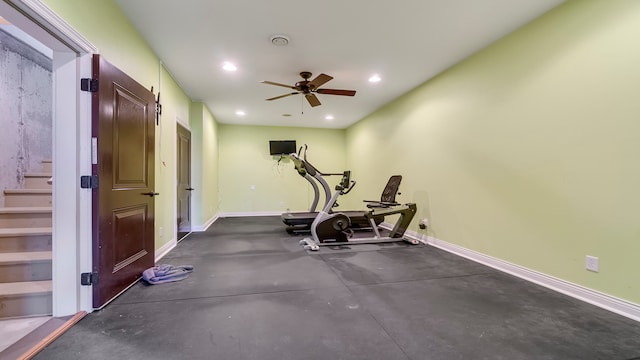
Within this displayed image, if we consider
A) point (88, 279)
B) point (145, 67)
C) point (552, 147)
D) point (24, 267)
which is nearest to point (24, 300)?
point (24, 267)

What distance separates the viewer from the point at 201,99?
215 inches

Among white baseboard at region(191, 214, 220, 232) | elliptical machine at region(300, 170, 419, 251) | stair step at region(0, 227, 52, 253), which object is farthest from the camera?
white baseboard at region(191, 214, 220, 232)

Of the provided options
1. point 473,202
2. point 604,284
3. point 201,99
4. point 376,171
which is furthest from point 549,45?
point 201,99

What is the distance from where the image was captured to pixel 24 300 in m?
2.05

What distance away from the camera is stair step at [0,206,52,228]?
244 centimetres

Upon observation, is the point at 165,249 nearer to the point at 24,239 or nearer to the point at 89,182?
the point at 24,239

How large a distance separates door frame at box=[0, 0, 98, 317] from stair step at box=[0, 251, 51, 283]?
46cm

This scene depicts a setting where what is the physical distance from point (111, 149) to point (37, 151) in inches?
82.3

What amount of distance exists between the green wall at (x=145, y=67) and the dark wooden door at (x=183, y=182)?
32cm

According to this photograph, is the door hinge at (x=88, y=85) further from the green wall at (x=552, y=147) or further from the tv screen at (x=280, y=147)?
the tv screen at (x=280, y=147)

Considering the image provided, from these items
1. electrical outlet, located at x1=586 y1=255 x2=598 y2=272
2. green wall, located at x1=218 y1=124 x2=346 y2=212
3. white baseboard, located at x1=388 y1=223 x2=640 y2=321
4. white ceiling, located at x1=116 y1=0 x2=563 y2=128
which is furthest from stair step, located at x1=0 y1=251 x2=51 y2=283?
green wall, located at x1=218 y1=124 x2=346 y2=212

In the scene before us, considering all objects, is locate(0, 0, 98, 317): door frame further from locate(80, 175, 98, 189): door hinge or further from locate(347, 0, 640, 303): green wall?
locate(347, 0, 640, 303): green wall

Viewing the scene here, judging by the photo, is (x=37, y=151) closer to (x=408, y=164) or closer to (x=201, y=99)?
(x=201, y=99)

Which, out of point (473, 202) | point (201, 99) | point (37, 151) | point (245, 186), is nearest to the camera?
point (37, 151)
